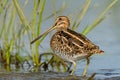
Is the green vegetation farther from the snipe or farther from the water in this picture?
the water

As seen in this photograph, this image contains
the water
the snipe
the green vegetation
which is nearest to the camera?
the snipe

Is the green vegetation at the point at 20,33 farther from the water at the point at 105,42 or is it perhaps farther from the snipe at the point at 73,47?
the water at the point at 105,42

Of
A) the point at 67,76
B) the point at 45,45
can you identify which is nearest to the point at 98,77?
the point at 67,76

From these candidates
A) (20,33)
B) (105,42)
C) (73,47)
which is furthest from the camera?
(105,42)

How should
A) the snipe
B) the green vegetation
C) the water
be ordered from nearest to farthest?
the snipe < the green vegetation < the water

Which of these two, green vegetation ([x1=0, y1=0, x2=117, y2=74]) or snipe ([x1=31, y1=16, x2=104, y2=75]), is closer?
snipe ([x1=31, y1=16, x2=104, y2=75])

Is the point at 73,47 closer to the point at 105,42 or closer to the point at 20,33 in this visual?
the point at 20,33

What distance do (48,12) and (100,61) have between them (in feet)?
8.60

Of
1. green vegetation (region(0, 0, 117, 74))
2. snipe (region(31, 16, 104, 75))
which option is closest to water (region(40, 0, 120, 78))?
snipe (region(31, 16, 104, 75))

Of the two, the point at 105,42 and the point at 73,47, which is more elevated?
the point at 105,42

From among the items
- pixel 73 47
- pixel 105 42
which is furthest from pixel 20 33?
pixel 105 42

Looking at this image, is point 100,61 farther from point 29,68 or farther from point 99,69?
point 29,68

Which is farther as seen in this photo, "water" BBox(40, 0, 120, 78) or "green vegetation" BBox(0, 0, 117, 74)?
"water" BBox(40, 0, 120, 78)

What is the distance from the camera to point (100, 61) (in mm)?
7344
